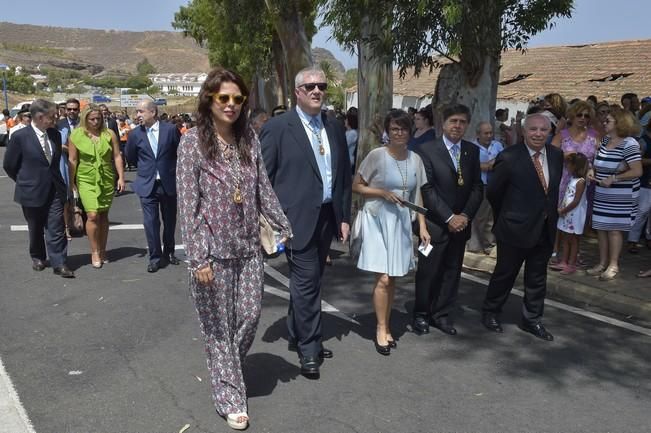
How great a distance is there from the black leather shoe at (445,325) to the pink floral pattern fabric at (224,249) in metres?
2.06

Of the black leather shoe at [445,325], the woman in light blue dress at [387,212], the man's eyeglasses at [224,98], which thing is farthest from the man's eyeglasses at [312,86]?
the black leather shoe at [445,325]

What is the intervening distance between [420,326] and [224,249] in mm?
2296

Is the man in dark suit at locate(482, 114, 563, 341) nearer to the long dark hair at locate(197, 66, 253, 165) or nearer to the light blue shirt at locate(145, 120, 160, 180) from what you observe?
the long dark hair at locate(197, 66, 253, 165)

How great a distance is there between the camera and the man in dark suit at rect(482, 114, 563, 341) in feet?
17.5

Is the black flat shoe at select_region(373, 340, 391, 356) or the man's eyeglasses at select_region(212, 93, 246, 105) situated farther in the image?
the black flat shoe at select_region(373, 340, 391, 356)

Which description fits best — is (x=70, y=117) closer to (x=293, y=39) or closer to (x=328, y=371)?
(x=293, y=39)

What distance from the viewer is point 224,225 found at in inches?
150

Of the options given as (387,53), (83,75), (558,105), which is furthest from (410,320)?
(83,75)

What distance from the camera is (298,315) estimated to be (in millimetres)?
4660

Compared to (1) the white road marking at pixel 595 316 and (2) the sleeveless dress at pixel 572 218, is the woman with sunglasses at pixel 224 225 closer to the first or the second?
(1) the white road marking at pixel 595 316

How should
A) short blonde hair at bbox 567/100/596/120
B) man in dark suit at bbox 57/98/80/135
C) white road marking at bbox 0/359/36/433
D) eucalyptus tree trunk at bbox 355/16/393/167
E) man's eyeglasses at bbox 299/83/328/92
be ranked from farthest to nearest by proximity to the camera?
eucalyptus tree trunk at bbox 355/16/393/167 < man in dark suit at bbox 57/98/80/135 < short blonde hair at bbox 567/100/596/120 < man's eyeglasses at bbox 299/83/328/92 < white road marking at bbox 0/359/36/433

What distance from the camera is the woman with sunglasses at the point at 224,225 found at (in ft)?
12.2

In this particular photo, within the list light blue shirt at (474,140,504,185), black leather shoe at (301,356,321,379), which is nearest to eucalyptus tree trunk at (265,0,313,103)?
light blue shirt at (474,140,504,185)

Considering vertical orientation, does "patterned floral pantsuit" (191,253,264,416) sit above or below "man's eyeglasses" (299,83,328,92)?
below
